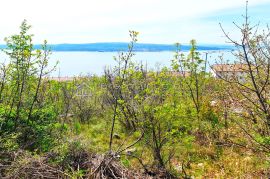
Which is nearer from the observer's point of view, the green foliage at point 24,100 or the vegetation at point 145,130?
the vegetation at point 145,130

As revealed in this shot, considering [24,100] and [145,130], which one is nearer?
[145,130]

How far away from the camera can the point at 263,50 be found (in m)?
6.04

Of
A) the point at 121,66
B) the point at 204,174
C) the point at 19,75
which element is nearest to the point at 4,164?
the point at 19,75

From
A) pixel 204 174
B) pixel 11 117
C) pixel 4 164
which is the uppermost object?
pixel 11 117

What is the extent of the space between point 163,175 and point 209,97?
554cm

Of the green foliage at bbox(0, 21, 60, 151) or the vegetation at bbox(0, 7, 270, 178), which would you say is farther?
the green foliage at bbox(0, 21, 60, 151)

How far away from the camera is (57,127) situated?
9023mm

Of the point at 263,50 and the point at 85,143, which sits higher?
the point at 263,50

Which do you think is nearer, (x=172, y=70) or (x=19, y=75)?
(x=19, y=75)

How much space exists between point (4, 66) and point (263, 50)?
550cm

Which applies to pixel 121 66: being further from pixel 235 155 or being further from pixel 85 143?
pixel 235 155

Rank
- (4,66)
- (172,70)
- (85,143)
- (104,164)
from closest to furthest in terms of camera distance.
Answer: (104,164) → (85,143) → (4,66) → (172,70)

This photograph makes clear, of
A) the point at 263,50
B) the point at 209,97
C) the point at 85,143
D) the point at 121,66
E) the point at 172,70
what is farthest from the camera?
the point at 172,70

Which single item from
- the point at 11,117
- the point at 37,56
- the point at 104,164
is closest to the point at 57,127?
the point at 11,117
